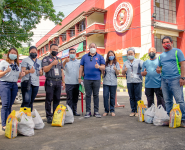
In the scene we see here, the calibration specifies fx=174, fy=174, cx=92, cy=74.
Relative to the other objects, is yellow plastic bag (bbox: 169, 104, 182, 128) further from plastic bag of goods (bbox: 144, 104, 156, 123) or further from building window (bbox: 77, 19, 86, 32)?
building window (bbox: 77, 19, 86, 32)

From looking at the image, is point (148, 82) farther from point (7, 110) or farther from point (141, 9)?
point (141, 9)

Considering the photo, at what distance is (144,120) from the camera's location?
4398 mm

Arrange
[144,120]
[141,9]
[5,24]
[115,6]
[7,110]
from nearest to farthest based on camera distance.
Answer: [7,110] < [144,120] < [5,24] < [141,9] < [115,6]

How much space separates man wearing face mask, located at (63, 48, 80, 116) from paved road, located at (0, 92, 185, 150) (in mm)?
1515

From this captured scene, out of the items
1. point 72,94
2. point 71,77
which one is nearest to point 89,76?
point 71,77

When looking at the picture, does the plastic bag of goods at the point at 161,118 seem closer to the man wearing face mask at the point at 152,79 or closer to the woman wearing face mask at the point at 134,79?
the man wearing face mask at the point at 152,79

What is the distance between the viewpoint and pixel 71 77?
5375 mm

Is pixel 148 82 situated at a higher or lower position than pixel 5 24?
lower

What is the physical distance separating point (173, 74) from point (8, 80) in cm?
373

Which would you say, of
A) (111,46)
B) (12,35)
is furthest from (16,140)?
(111,46)

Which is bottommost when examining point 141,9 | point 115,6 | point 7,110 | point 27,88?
point 7,110

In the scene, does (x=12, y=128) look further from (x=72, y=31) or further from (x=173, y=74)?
(x=72, y=31)

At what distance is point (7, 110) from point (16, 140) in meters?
0.94

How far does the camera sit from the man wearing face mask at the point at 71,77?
5375 mm
